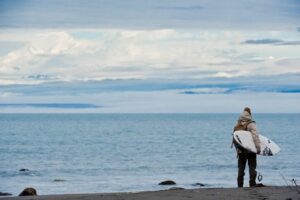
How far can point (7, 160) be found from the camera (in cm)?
5253

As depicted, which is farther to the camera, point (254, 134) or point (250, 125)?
point (250, 125)

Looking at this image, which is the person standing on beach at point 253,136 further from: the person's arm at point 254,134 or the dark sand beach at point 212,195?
the dark sand beach at point 212,195

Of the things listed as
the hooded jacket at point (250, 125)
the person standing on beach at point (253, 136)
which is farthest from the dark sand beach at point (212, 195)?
the hooded jacket at point (250, 125)

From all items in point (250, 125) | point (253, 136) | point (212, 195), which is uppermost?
point (250, 125)

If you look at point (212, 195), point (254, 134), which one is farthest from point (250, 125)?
point (212, 195)

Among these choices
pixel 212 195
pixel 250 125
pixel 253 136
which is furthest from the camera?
pixel 250 125

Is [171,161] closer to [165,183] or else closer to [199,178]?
[199,178]

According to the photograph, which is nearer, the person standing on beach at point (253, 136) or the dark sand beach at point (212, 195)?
the dark sand beach at point (212, 195)

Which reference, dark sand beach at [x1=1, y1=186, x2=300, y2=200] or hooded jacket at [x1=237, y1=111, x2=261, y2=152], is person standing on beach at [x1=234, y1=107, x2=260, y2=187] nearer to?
hooded jacket at [x1=237, y1=111, x2=261, y2=152]

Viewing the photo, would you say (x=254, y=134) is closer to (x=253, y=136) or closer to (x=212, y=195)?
(x=253, y=136)

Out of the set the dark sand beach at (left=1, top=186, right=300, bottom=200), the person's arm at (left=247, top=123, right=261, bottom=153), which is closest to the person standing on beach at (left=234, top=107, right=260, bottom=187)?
the person's arm at (left=247, top=123, right=261, bottom=153)

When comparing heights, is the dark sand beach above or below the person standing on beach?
below

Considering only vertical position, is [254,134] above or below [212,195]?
above

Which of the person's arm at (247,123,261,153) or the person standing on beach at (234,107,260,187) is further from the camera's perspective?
the person standing on beach at (234,107,260,187)
